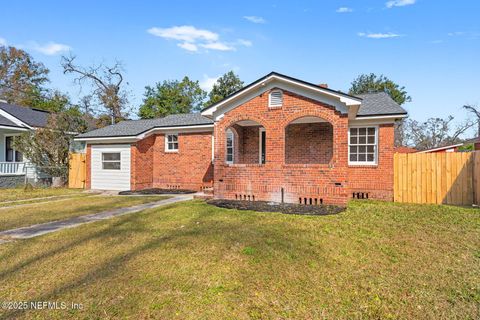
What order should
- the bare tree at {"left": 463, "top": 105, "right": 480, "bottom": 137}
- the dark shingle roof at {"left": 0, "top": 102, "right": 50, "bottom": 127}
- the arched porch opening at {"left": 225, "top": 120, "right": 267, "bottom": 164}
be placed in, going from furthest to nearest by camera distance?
the bare tree at {"left": 463, "top": 105, "right": 480, "bottom": 137} → the dark shingle roof at {"left": 0, "top": 102, "right": 50, "bottom": 127} → the arched porch opening at {"left": 225, "top": 120, "right": 267, "bottom": 164}

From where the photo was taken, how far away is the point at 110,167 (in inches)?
619

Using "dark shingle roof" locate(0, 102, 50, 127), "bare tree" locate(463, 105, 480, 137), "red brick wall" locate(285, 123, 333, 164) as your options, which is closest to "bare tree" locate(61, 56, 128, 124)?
"dark shingle roof" locate(0, 102, 50, 127)

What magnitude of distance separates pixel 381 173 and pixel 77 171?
17073 millimetres

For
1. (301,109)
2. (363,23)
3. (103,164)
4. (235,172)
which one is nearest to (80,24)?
(103,164)

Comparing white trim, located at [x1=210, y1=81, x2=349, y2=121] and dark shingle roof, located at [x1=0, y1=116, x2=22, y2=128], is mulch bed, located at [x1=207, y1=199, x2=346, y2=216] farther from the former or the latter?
dark shingle roof, located at [x1=0, y1=116, x2=22, y2=128]

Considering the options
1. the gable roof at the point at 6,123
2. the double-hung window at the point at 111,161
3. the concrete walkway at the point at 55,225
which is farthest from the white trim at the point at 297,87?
the gable roof at the point at 6,123

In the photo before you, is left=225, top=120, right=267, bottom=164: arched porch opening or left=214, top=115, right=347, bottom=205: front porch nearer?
left=214, top=115, right=347, bottom=205: front porch

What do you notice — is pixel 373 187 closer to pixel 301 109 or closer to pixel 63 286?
pixel 301 109

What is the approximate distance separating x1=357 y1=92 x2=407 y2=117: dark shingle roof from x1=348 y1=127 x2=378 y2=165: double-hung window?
2.25 feet

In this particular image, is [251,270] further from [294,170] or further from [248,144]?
[248,144]

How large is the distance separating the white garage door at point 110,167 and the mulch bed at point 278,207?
7292 mm

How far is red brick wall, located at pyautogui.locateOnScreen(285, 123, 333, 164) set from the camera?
12.2m

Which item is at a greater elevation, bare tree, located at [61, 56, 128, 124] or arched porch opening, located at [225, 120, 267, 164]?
bare tree, located at [61, 56, 128, 124]

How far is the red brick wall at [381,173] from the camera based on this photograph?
11.1m
